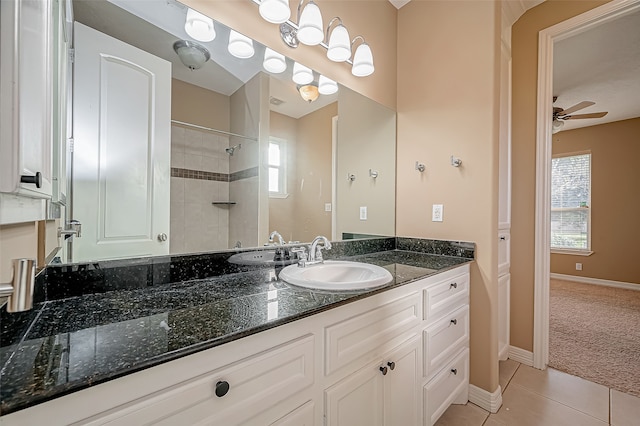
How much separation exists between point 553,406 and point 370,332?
1518mm

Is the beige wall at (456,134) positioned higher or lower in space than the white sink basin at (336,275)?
higher

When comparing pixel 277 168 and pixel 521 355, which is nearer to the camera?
pixel 277 168

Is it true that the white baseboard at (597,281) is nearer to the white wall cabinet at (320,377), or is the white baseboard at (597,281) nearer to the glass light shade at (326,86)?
the white wall cabinet at (320,377)

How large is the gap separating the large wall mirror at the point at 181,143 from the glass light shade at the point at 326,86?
0.02 meters

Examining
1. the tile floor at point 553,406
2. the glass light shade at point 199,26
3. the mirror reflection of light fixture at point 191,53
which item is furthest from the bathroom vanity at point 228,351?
the glass light shade at point 199,26

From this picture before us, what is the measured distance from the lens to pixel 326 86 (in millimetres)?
1760

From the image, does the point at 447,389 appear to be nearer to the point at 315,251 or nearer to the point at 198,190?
the point at 315,251

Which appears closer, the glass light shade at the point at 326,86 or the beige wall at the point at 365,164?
the glass light shade at the point at 326,86

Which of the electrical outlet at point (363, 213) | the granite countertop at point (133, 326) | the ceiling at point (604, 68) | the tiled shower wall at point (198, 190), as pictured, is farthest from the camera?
the ceiling at point (604, 68)

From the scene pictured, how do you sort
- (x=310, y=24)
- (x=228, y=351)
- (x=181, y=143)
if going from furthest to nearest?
1. (x=310, y=24)
2. (x=181, y=143)
3. (x=228, y=351)

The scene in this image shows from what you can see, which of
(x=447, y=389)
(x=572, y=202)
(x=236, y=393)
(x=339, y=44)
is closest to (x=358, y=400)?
(x=236, y=393)

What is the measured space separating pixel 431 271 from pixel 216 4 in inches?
61.8

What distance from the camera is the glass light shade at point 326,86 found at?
5.67 ft

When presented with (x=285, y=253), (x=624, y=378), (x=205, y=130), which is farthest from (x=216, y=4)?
(x=624, y=378)
